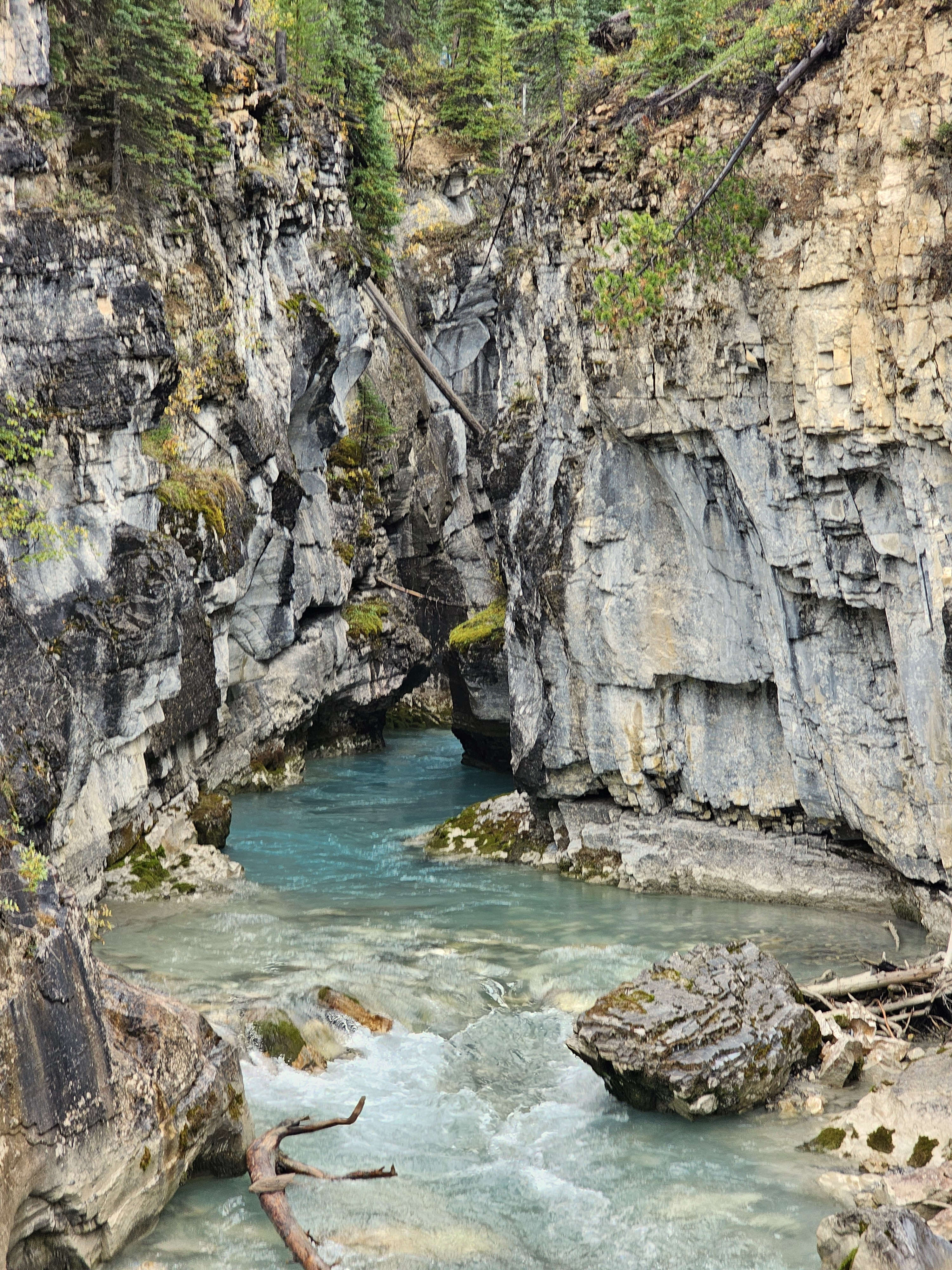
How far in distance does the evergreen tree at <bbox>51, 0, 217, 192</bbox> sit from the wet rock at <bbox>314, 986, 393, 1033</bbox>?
14.4 m

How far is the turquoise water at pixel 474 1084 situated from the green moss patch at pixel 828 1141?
0.59ft

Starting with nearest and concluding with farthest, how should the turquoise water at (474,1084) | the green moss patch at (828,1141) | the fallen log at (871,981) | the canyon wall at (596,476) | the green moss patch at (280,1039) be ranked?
the turquoise water at (474,1084) < the green moss patch at (828,1141) < the green moss patch at (280,1039) < the fallen log at (871,981) < the canyon wall at (596,476)

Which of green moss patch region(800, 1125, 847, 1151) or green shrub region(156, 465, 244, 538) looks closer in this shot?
green moss patch region(800, 1125, 847, 1151)

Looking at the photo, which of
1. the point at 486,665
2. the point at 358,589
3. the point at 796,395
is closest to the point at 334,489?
the point at 358,589

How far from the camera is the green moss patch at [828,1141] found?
9.30 metres

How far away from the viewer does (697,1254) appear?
8016 millimetres

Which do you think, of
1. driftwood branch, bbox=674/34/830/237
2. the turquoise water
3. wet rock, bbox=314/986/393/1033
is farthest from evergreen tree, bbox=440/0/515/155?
wet rock, bbox=314/986/393/1033

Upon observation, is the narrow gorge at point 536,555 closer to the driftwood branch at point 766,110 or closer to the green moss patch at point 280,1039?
the driftwood branch at point 766,110

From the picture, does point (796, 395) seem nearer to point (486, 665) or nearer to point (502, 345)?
point (502, 345)

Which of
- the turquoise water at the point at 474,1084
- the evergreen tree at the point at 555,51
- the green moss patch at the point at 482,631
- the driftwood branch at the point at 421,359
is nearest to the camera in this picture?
the turquoise water at the point at 474,1084

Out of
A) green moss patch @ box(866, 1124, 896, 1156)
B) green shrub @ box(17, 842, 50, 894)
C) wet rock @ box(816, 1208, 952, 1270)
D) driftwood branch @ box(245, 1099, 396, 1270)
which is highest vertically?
green shrub @ box(17, 842, 50, 894)

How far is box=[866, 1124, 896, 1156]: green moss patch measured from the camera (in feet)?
29.4

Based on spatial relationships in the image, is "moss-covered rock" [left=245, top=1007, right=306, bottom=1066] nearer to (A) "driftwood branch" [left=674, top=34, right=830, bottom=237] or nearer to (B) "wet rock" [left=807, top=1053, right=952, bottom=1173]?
(B) "wet rock" [left=807, top=1053, right=952, bottom=1173]

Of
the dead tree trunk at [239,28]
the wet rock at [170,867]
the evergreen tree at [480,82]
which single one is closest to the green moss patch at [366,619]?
the wet rock at [170,867]
